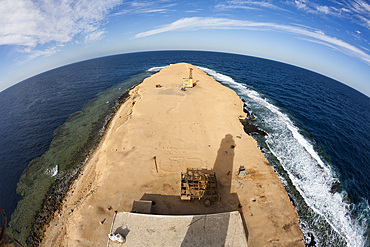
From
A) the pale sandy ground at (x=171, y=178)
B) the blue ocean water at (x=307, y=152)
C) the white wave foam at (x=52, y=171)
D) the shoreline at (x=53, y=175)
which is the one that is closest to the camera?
the pale sandy ground at (x=171, y=178)

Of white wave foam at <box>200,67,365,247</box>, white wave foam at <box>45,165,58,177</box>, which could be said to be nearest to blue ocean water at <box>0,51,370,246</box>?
white wave foam at <box>200,67,365,247</box>

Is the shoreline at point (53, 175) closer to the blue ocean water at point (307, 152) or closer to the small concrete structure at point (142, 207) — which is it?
the blue ocean water at point (307, 152)

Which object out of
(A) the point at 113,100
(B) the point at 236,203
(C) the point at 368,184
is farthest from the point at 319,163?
(A) the point at 113,100

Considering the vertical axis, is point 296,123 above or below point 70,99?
below

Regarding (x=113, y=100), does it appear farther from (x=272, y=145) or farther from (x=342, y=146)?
(x=342, y=146)

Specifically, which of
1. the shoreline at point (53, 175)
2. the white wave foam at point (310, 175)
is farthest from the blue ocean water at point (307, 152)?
the shoreline at point (53, 175)

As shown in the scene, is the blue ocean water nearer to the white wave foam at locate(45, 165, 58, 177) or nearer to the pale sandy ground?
the pale sandy ground
